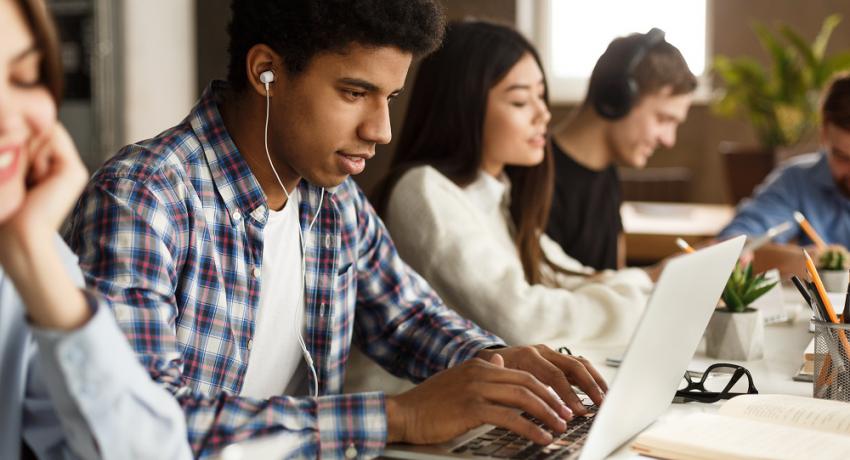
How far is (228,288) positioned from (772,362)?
2.60ft

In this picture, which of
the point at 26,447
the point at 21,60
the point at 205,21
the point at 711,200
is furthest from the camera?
the point at 711,200

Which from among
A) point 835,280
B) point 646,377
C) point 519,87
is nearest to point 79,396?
point 646,377

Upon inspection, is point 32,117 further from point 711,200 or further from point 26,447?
point 711,200

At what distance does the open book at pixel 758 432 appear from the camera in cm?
96

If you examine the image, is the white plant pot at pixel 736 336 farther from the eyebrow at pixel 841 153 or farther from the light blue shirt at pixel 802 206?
the light blue shirt at pixel 802 206

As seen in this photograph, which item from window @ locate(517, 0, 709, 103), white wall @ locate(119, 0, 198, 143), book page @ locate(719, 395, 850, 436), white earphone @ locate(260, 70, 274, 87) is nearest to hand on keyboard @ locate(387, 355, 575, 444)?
book page @ locate(719, 395, 850, 436)

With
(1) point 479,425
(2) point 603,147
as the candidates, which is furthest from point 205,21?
(1) point 479,425

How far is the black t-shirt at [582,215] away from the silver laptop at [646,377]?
1.47m

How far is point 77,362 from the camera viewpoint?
785mm

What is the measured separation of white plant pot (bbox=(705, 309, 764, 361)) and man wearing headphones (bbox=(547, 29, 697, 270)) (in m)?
1.09

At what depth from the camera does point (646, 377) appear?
3.23 ft

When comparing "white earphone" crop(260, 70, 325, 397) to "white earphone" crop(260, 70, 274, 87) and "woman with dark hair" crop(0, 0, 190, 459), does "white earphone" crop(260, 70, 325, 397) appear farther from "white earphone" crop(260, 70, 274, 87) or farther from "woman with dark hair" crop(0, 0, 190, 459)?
"woman with dark hair" crop(0, 0, 190, 459)

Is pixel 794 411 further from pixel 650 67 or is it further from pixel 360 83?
pixel 650 67

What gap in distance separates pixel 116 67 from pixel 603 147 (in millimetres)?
2134
